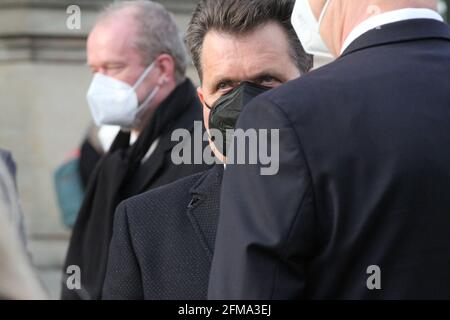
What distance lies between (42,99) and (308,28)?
7119mm

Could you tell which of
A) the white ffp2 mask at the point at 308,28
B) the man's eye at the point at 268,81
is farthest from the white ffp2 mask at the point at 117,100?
the white ffp2 mask at the point at 308,28

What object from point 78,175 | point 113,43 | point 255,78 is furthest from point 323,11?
point 78,175

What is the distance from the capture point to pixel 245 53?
10.4 ft

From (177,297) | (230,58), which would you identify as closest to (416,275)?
(177,297)

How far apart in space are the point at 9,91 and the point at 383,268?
7.75 meters

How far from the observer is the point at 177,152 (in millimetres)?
4488

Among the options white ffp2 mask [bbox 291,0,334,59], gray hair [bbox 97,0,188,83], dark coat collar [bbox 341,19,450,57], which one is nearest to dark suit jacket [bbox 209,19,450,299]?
dark coat collar [bbox 341,19,450,57]

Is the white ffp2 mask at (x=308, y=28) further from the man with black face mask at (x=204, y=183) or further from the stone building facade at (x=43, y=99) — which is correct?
the stone building facade at (x=43, y=99)

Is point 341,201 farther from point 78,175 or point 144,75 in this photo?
point 78,175

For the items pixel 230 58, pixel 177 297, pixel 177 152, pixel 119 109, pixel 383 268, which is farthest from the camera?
pixel 119 109

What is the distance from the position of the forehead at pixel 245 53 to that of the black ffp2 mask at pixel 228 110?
0.13 m

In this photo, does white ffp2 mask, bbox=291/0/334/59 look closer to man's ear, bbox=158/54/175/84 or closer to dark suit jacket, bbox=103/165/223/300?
dark suit jacket, bbox=103/165/223/300
